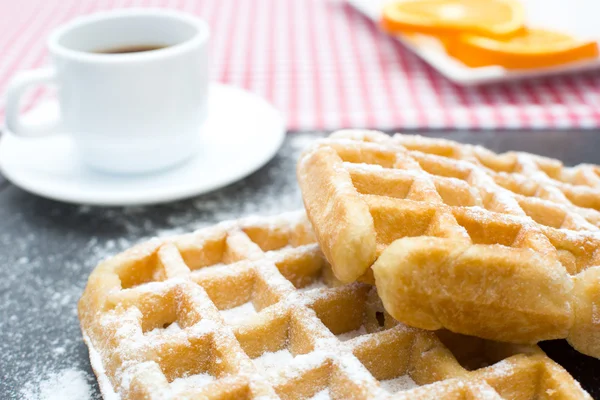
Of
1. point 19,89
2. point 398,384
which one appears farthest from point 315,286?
point 19,89

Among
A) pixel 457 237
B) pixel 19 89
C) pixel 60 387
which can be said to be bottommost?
pixel 60 387

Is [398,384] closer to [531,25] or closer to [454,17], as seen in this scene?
[454,17]

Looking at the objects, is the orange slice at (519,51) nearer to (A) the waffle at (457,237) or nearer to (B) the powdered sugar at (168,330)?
(A) the waffle at (457,237)

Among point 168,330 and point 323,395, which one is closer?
point 323,395

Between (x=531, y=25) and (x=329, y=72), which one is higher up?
(x=531, y=25)

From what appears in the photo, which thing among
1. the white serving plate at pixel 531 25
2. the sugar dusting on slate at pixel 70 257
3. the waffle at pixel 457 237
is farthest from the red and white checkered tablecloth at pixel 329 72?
the waffle at pixel 457 237
